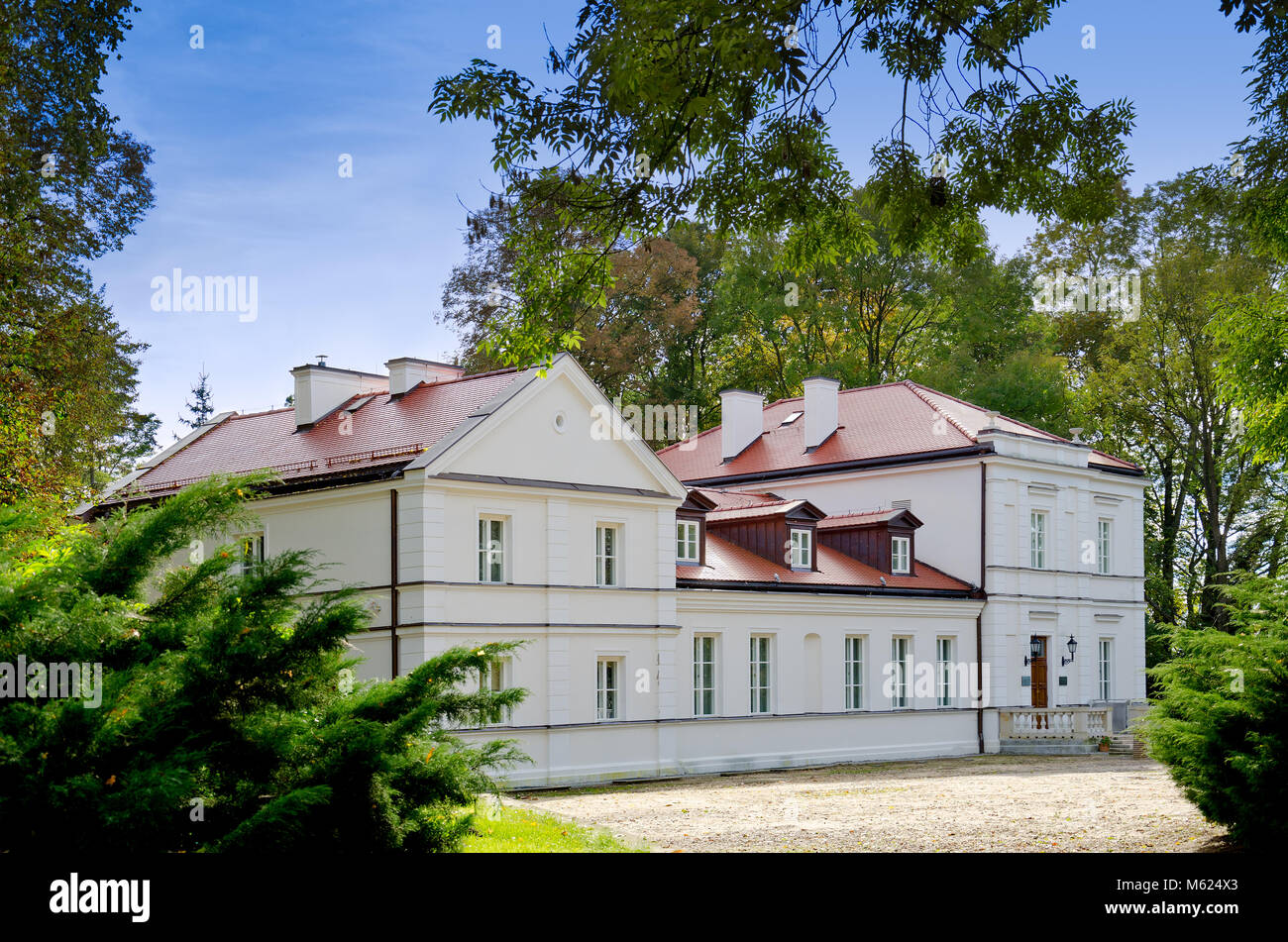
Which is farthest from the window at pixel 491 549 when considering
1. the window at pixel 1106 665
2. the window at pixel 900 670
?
the window at pixel 1106 665

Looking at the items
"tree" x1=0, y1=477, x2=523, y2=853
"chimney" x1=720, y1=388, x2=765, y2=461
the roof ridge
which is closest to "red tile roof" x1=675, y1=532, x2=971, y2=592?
the roof ridge

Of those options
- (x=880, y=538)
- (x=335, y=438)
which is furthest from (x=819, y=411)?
(x=335, y=438)

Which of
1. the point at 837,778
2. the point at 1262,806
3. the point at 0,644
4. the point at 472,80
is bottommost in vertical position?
the point at 837,778

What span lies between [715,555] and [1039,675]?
11.4 metres

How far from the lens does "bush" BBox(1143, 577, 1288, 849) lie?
12031 mm

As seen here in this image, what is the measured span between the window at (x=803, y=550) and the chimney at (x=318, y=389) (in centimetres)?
1074

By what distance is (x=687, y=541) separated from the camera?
30.1 meters

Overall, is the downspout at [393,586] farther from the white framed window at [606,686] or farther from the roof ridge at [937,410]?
the roof ridge at [937,410]

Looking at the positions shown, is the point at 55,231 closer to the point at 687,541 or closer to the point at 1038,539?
the point at 687,541

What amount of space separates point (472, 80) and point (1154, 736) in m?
8.90

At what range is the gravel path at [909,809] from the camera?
1520cm

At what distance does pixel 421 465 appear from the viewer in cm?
2389
